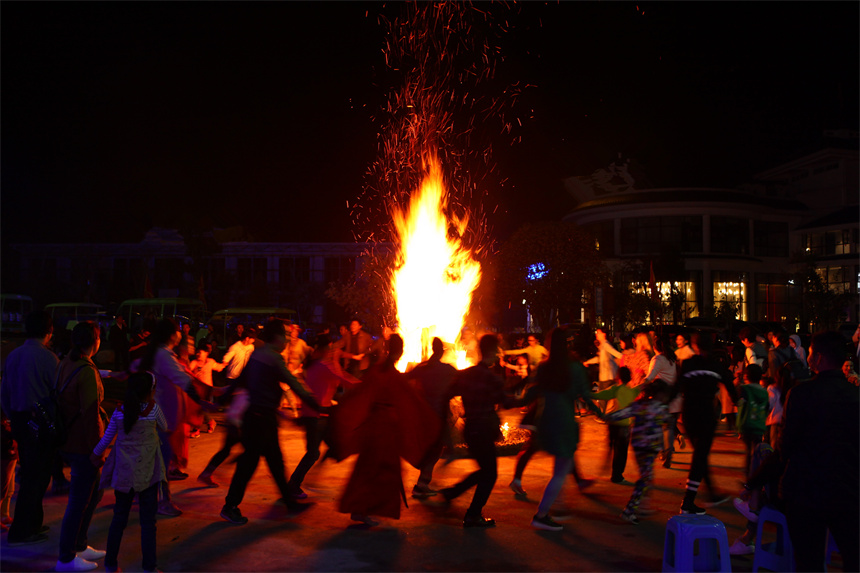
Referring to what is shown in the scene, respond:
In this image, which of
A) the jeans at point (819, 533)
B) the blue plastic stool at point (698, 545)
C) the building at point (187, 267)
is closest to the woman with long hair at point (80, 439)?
the blue plastic stool at point (698, 545)

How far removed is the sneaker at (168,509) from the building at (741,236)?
37772 mm

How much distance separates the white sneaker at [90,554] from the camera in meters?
5.17

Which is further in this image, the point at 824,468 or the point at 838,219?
the point at 838,219

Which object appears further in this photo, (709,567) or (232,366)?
(232,366)

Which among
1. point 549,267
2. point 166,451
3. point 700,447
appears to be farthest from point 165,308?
point 700,447

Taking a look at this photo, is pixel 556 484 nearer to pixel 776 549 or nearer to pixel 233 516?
pixel 776 549

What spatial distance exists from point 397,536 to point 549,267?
31.6m

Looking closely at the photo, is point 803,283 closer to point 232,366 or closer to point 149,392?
point 232,366

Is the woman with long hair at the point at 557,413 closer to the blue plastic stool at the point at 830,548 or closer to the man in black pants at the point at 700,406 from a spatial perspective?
the man in black pants at the point at 700,406

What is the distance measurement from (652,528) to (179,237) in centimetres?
6384

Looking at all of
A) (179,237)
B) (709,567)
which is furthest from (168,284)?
(709,567)

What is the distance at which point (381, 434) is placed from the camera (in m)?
5.93

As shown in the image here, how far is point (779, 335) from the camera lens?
35.7 feet

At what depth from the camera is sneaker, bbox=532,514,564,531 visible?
5.95 meters
